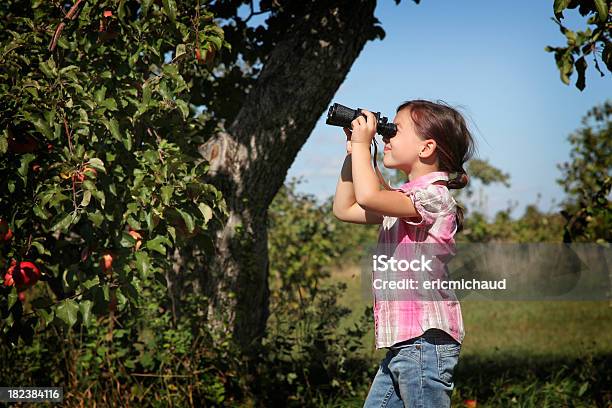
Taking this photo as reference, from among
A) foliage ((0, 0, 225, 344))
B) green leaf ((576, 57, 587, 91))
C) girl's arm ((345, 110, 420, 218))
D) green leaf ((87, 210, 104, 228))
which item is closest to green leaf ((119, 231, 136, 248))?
foliage ((0, 0, 225, 344))

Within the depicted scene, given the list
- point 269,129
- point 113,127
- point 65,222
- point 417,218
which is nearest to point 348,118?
point 417,218

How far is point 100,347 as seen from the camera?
13.1 ft

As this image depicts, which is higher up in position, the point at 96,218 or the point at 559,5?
the point at 559,5

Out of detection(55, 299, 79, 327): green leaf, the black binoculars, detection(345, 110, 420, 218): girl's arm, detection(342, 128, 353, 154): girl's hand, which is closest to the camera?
detection(345, 110, 420, 218): girl's arm

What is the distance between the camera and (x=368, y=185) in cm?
234

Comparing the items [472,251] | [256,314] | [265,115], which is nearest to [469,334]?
[472,251]

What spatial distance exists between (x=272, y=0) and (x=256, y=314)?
1.89 meters

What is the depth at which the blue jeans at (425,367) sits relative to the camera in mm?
2393

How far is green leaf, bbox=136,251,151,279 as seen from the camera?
2993mm

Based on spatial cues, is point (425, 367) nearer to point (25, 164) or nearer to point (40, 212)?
point (40, 212)

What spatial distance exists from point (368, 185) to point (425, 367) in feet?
1.90

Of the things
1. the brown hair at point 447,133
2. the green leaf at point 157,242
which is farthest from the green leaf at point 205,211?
the brown hair at point 447,133

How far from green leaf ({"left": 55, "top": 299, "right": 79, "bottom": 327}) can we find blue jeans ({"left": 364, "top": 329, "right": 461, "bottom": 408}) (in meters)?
1.27

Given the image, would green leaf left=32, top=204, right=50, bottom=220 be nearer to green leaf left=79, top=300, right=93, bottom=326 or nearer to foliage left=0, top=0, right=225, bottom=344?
foliage left=0, top=0, right=225, bottom=344
